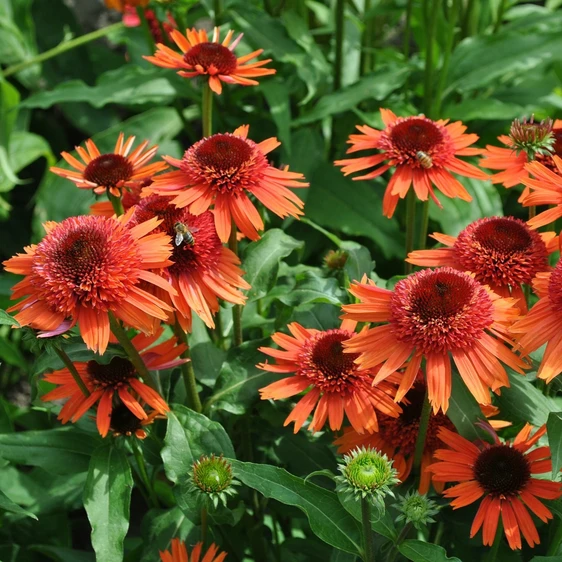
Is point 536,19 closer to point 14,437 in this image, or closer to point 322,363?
point 322,363

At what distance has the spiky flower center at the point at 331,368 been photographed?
1.24 meters

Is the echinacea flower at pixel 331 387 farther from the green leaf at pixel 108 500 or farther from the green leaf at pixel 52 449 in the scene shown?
the green leaf at pixel 52 449

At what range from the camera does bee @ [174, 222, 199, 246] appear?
1.16 metres

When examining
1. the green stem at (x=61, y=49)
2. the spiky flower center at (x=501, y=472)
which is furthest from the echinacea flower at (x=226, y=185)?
the green stem at (x=61, y=49)

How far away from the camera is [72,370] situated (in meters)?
1.24

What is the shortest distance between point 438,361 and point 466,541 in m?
0.39

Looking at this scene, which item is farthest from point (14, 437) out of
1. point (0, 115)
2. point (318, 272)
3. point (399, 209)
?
point (0, 115)

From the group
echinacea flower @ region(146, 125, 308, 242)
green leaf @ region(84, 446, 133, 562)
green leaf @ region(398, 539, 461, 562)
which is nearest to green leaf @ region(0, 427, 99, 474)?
green leaf @ region(84, 446, 133, 562)

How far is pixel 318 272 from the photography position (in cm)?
153

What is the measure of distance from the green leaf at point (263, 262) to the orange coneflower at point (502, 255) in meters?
0.25

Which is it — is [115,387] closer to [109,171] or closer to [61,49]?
[109,171]

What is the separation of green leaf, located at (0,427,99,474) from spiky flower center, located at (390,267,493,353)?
0.63 m

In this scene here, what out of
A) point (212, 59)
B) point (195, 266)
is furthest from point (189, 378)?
point (212, 59)

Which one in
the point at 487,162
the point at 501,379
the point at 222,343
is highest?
the point at 487,162
